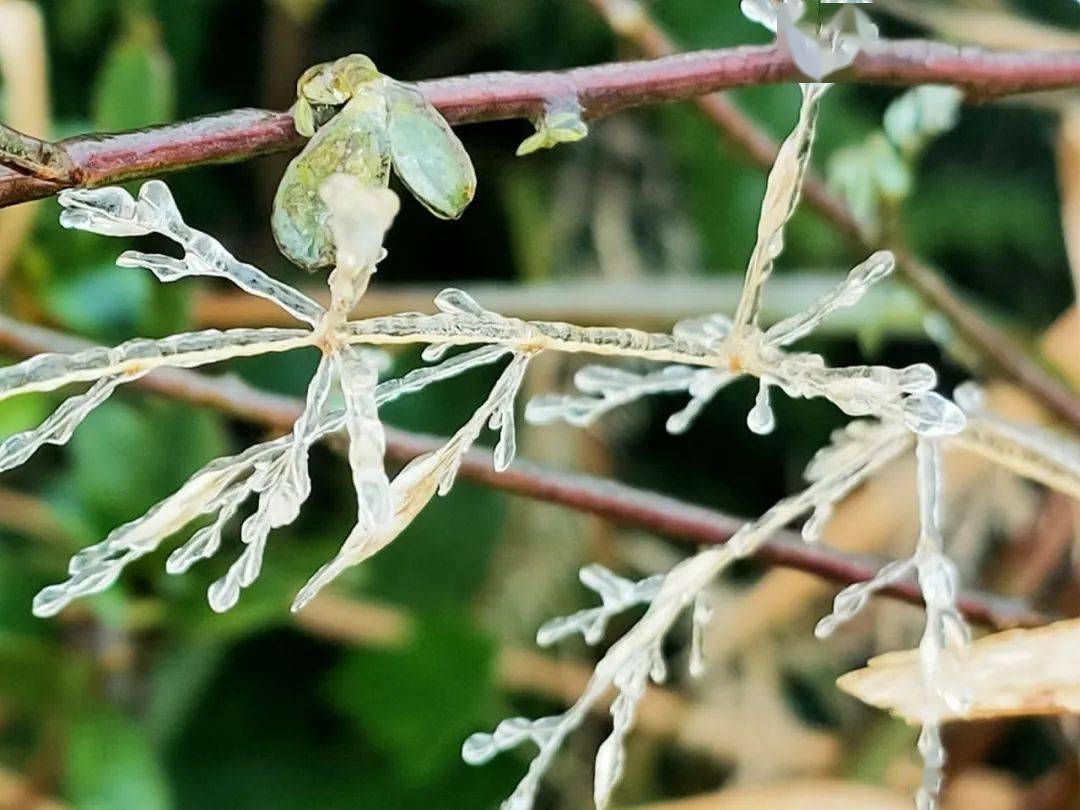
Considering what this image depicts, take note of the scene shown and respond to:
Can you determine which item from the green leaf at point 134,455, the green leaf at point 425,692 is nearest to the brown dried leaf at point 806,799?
the green leaf at point 425,692

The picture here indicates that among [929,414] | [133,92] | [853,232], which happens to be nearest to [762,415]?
[929,414]

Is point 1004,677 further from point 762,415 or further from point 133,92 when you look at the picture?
point 133,92

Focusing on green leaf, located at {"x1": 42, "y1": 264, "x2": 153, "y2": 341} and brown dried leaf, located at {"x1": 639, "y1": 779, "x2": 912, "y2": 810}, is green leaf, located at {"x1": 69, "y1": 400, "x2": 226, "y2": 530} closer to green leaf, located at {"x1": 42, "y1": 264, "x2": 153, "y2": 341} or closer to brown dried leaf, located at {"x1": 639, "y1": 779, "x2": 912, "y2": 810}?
green leaf, located at {"x1": 42, "y1": 264, "x2": 153, "y2": 341}

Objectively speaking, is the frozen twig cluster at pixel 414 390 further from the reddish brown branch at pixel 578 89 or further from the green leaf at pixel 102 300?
the green leaf at pixel 102 300

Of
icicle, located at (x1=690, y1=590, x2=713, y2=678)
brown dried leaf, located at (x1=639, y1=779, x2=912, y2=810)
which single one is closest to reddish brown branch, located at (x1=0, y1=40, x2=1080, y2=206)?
icicle, located at (x1=690, y1=590, x2=713, y2=678)

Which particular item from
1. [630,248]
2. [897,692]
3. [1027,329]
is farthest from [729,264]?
[897,692]

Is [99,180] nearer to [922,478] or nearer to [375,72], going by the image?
[375,72]

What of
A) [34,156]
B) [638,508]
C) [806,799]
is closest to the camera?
[34,156]
